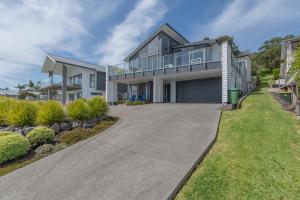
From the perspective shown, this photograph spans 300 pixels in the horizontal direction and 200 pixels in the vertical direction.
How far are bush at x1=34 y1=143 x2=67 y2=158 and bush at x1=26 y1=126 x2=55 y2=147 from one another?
49 centimetres

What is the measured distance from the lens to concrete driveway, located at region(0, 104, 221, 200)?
13.8 ft

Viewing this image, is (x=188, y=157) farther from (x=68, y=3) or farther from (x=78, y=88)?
(x=78, y=88)

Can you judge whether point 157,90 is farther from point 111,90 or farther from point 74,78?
point 74,78

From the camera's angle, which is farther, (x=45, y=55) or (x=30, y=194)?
(x=45, y=55)

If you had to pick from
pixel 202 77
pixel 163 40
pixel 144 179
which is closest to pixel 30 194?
pixel 144 179

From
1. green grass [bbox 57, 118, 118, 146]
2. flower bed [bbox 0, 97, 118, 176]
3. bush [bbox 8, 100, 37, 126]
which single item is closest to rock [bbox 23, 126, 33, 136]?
flower bed [bbox 0, 97, 118, 176]

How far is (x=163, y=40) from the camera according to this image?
22391 millimetres

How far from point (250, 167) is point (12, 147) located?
7.15 metres

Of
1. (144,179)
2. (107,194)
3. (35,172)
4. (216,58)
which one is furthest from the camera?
(216,58)

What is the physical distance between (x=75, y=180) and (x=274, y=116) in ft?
30.4

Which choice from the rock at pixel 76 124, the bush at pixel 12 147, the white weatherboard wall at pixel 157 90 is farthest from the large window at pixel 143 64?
the bush at pixel 12 147

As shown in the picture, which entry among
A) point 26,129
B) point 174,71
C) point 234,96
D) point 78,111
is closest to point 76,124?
point 78,111

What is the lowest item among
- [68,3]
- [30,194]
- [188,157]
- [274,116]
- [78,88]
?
[30,194]

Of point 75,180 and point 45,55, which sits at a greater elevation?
point 45,55
